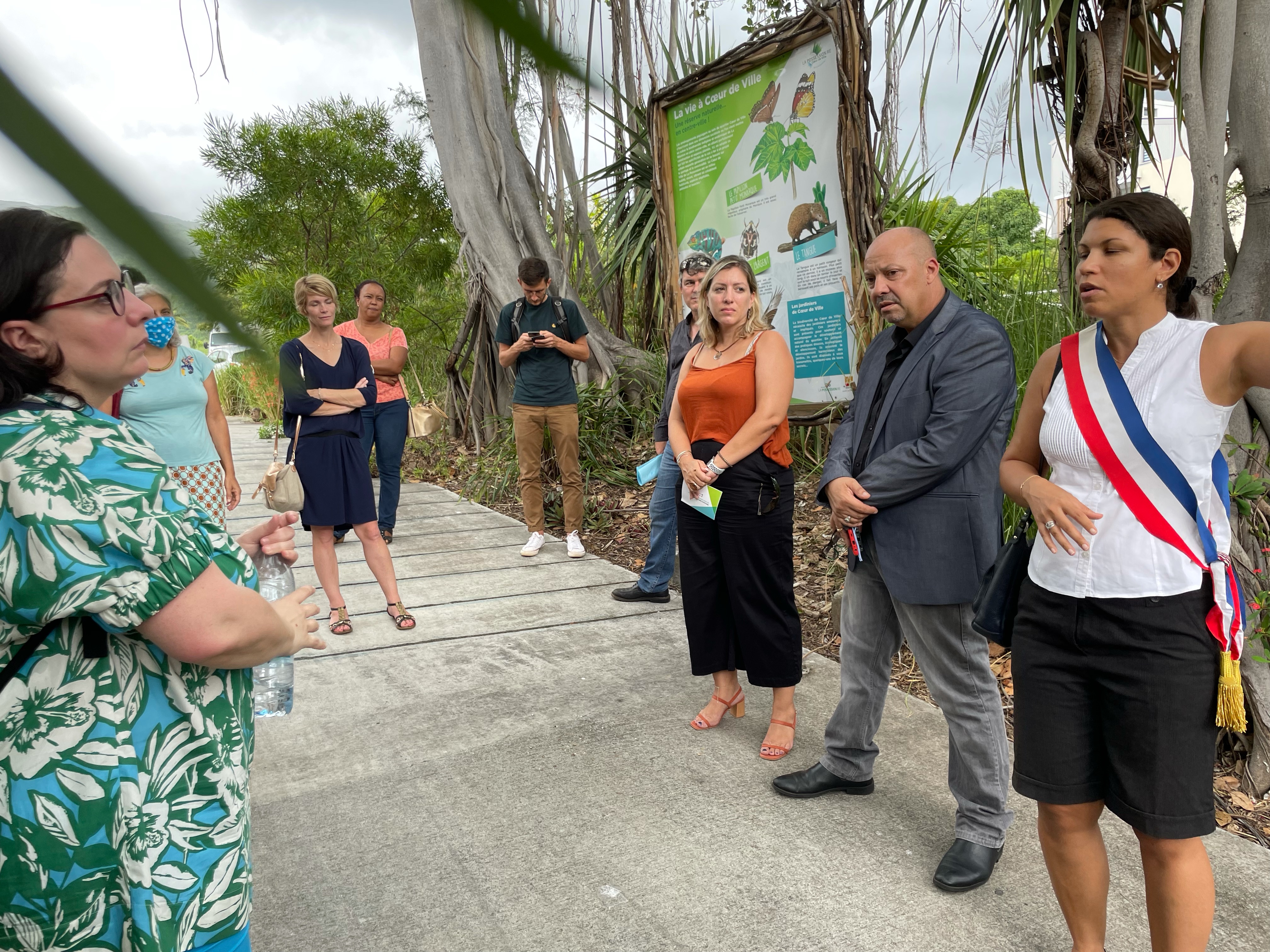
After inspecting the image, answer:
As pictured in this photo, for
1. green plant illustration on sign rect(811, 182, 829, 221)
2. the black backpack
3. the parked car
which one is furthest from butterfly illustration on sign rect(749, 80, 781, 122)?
the parked car

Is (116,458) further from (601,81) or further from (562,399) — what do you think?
(562,399)

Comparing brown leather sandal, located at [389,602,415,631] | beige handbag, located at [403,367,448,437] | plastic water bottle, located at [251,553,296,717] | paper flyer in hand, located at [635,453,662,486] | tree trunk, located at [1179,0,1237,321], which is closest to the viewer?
plastic water bottle, located at [251,553,296,717]

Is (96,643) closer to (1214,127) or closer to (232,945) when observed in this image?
(232,945)

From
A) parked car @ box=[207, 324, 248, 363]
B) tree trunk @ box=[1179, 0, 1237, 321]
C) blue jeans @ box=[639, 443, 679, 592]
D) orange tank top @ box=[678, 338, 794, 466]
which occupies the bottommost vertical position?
blue jeans @ box=[639, 443, 679, 592]

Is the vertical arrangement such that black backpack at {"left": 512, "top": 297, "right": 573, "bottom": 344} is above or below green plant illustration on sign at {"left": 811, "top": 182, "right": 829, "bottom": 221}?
below

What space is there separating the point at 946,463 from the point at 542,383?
13.0ft

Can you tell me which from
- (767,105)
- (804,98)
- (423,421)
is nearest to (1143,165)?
(804,98)

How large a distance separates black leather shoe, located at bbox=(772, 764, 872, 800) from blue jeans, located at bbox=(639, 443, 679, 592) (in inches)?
80.0

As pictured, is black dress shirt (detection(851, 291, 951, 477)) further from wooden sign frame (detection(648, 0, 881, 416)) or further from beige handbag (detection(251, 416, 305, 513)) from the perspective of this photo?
beige handbag (detection(251, 416, 305, 513))

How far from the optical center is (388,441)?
6.41m

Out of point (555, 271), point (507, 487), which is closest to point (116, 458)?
point (507, 487)

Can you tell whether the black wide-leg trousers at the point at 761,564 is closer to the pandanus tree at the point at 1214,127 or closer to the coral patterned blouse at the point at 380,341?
the pandanus tree at the point at 1214,127

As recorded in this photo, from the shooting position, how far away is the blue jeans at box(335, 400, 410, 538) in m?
6.37

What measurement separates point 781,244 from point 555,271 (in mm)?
4220
